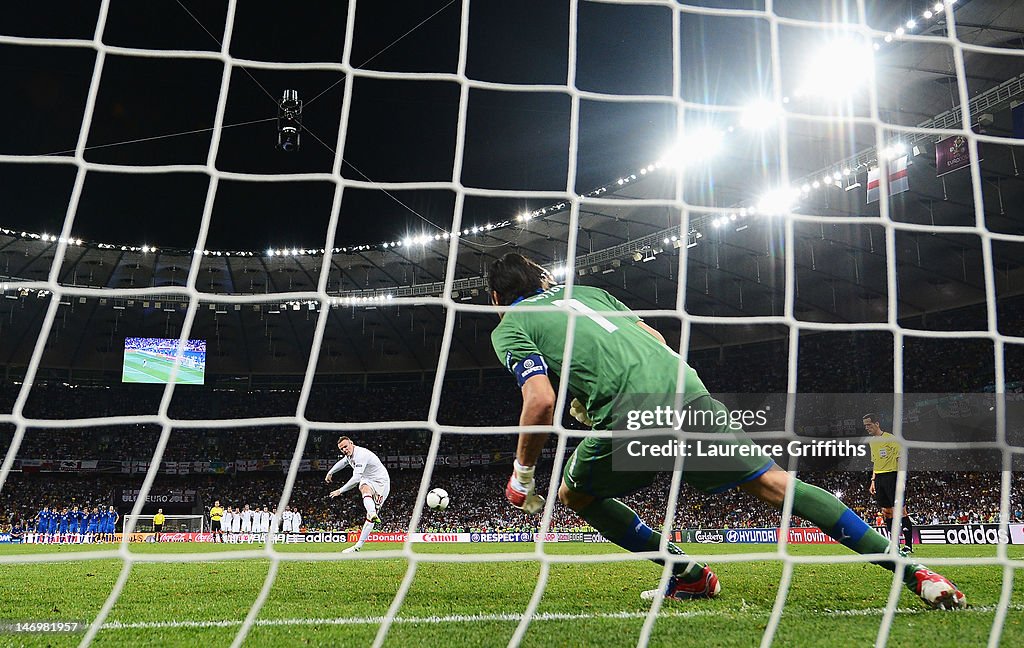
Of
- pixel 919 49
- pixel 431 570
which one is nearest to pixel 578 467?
pixel 431 570

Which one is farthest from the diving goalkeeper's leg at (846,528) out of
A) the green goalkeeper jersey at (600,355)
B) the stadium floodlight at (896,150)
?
the stadium floodlight at (896,150)

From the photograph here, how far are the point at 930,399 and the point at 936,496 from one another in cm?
294

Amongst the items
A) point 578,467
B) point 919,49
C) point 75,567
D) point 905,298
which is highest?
point 919,49

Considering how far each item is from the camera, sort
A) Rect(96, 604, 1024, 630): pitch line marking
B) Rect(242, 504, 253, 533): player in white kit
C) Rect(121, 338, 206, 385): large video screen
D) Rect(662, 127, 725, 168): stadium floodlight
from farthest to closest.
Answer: Rect(121, 338, 206, 385): large video screen, Rect(242, 504, 253, 533): player in white kit, Rect(662, 127, 725, 168): stadium floodlight, Rect(96, 604, 1024, 630): pitch line marking

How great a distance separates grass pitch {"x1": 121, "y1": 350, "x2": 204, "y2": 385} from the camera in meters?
24.5

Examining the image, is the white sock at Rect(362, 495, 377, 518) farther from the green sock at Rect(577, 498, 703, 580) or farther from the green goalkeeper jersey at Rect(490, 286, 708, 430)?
the green goalkeeper jersey at Rect(490, 286, 708, 430)

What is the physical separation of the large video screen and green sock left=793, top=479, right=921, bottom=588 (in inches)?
948

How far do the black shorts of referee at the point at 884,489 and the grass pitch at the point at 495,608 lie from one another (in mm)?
2611

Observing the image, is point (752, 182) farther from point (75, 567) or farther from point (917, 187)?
point (75, 567)

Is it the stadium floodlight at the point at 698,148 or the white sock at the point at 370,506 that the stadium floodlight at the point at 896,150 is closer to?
the stadium floodlight at the point at 698,148

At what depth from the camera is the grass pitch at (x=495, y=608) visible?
2752mm

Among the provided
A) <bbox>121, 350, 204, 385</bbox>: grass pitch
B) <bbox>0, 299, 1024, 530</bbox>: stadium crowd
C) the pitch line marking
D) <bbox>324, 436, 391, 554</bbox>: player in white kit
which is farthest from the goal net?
<bbox>324, 436, 391, 554</bbox>: player in white kit

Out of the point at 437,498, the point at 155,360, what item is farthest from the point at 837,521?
the point at 155,360

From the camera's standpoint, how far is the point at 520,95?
1488cm
